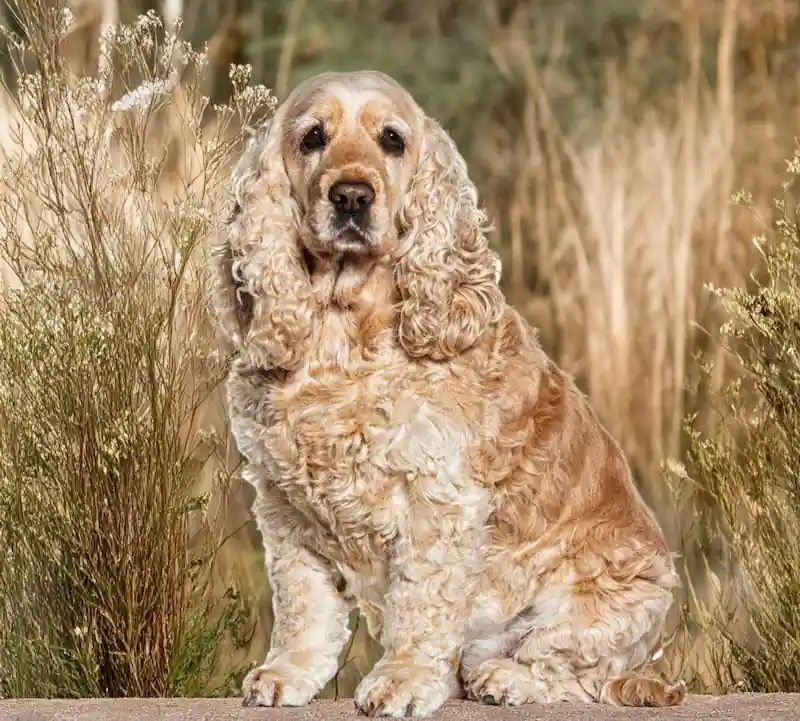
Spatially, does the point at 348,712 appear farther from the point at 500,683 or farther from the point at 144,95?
the point at 144,95

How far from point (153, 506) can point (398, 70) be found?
238 inches

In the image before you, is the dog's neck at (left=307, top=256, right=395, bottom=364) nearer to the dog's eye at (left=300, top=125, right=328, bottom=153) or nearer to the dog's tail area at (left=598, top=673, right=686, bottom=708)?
the dog's eye at (left=300, top=125, right=328, bottom=153)

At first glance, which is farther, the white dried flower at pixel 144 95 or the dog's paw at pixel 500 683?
the white dried flower at pixel 144 95

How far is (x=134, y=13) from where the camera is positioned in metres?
9.13

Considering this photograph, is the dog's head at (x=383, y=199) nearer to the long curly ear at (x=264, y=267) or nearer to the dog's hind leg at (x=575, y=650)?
the long curly ear at (x=264, y=267)

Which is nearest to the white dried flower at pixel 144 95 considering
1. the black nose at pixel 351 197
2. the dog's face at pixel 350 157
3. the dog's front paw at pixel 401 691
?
the dog's face at pixel 350 157

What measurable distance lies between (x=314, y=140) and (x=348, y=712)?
55.5 inches

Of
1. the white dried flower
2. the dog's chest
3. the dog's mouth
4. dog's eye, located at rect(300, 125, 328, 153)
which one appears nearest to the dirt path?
the dog's chest

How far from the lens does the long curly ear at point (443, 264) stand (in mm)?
3836

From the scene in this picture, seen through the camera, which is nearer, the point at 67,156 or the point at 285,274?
the point at 285,274

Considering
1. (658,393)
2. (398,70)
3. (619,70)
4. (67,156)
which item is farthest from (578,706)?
(398,70)

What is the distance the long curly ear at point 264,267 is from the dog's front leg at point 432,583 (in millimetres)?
515

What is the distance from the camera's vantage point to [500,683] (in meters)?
3.81

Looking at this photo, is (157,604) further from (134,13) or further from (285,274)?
(134,13)
